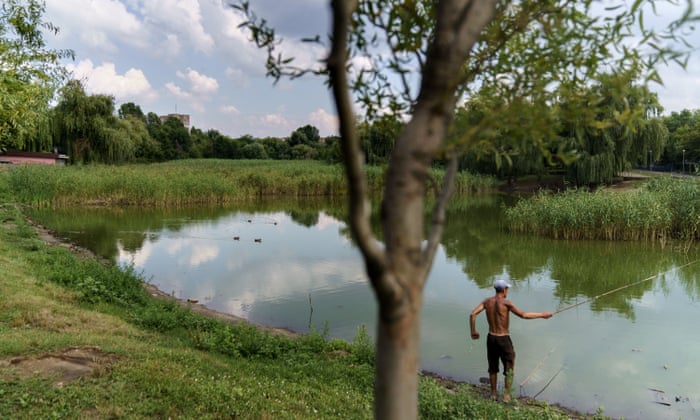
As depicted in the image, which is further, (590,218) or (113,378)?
(590,218)

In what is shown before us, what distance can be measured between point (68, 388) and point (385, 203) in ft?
13.5

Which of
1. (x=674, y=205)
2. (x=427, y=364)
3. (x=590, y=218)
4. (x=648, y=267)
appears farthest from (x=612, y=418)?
(x=674, y=205)

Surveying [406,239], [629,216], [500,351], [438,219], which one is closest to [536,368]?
[500,351]

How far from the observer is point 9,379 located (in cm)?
450

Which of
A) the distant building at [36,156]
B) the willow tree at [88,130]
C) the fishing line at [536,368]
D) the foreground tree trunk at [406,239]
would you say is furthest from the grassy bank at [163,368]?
the distant building at [36,156]

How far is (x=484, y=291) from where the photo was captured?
39.9 ft

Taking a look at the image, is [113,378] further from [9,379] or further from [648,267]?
[648,267]

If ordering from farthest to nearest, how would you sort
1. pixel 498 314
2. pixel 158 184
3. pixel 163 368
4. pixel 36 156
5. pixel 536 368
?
pixel 36 156 < pixel 158 184 < pixel 536 368 < pixel 498 314 < pixel 163 368

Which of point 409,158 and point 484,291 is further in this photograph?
point 484,291

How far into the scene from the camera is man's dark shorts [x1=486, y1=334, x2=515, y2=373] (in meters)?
6.51

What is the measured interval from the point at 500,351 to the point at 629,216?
13726 millimetres

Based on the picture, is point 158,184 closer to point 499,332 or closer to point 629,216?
point 629,216

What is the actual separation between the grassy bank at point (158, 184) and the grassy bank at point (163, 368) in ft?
69.7

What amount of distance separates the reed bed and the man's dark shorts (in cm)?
1328
